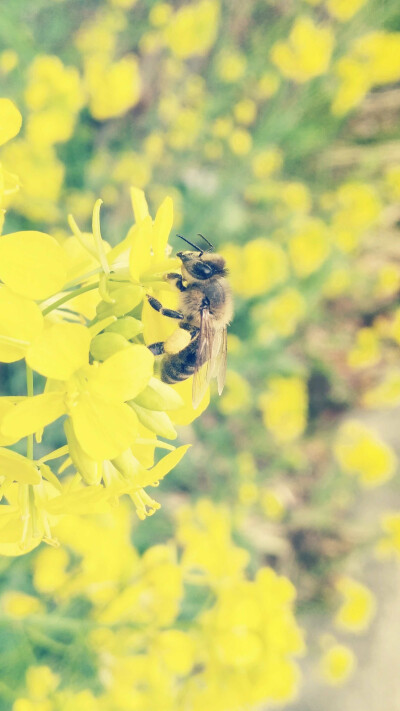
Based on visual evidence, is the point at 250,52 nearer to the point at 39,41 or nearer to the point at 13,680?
the point at 39,41

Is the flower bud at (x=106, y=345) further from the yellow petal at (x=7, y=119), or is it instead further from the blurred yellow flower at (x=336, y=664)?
the blurred yellow flower at (x=336, y=664)

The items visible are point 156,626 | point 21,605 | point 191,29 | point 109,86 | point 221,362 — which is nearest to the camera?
point 221,362

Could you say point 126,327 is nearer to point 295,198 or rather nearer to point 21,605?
point 21,605

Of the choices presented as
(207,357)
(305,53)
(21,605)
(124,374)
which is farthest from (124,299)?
(305,53)

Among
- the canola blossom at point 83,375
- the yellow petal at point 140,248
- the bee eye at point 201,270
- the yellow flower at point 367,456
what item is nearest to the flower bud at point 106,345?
the canola blossom at point 83,375

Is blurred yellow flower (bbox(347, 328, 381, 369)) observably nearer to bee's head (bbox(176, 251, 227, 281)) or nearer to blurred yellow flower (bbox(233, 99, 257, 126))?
blurred yellow flower (bbox(233, 99, 257, 126))

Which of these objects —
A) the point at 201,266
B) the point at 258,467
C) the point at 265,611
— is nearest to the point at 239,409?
the point at 258,467

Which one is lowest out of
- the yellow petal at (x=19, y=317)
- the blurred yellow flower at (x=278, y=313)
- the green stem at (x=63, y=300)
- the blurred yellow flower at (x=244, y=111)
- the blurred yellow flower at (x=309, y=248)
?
the blurred yellow flower at (x=278, y=313)
